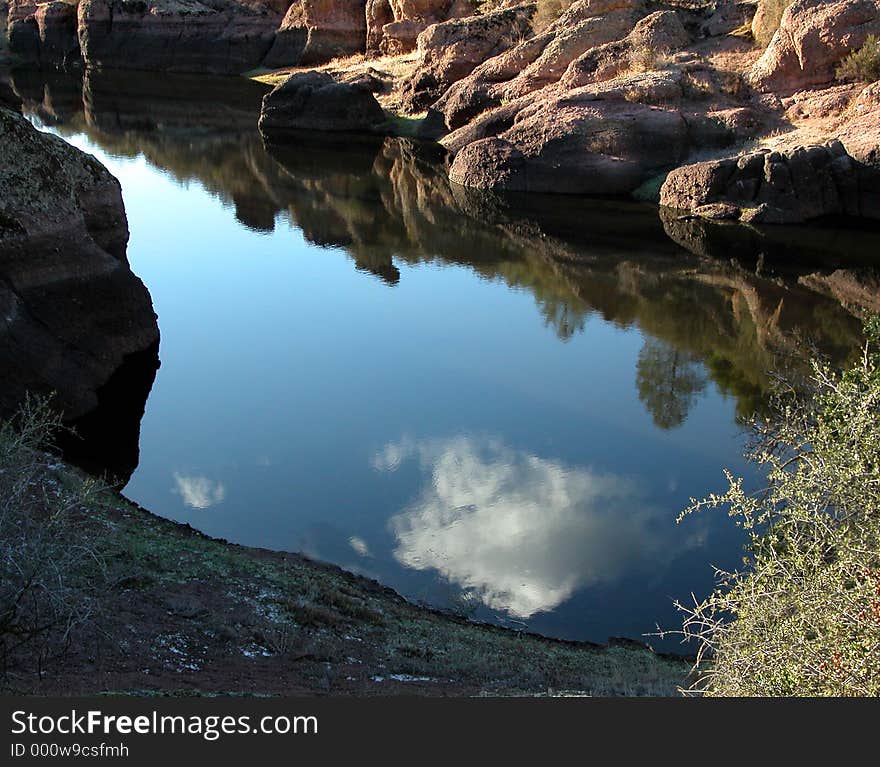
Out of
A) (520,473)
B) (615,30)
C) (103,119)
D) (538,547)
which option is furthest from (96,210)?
(103,119)

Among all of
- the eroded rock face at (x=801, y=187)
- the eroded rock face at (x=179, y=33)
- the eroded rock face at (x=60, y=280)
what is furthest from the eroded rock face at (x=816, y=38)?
the eroded rock face at (x=179, y=33)

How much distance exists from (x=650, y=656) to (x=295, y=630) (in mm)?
3705

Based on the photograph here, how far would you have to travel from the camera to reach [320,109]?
144ft

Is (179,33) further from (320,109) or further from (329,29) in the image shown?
(320,109)

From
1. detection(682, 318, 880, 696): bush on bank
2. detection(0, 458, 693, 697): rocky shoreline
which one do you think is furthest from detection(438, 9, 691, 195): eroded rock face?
detection(682, 318, 880, 696): bush on bank

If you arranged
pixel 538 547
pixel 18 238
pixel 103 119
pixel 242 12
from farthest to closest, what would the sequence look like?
1. pixel 242 12
2. pixel 103 119
3. pixel 18 238
4. pixel 538 547

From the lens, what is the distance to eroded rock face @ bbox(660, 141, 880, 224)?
28.0 m

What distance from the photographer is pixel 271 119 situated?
4444 cm

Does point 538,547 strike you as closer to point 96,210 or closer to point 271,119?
point 96,210

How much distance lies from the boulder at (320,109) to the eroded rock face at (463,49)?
2.07 m

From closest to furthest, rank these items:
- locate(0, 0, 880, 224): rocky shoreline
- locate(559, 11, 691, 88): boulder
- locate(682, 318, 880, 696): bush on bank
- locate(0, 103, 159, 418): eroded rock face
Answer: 1. locate(682, 318, 880, 696): bush on bank
2. locate(0, 103, 159, 418): eroded rock face
3. locate(0, 0, 880, 224): rocky shoreline
4. locate(559, 11, 691, 88): boulder

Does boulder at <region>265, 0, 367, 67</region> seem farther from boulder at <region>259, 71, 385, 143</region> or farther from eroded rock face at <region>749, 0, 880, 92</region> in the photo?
eroded rock face at <region>749, 0, 880, 92</region>

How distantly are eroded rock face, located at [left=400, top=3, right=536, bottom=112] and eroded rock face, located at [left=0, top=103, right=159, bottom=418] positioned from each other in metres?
27.4

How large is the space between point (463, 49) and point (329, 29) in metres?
15.0
